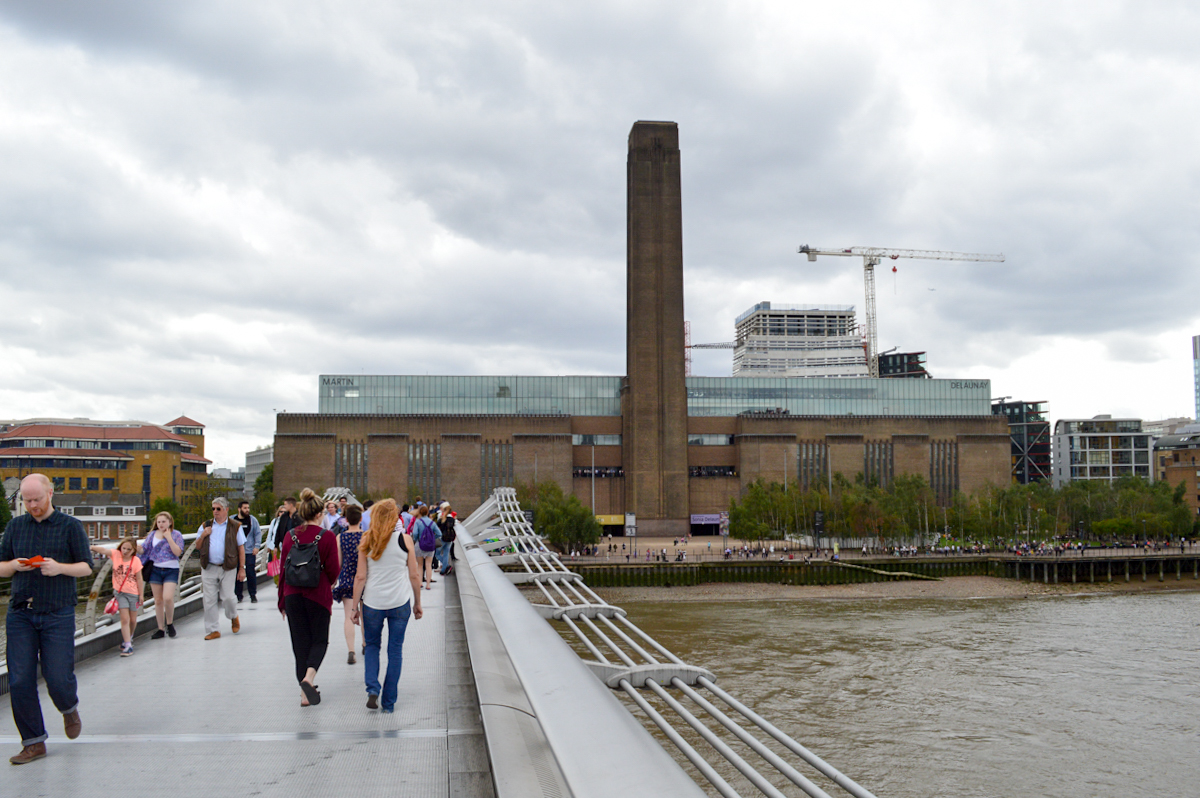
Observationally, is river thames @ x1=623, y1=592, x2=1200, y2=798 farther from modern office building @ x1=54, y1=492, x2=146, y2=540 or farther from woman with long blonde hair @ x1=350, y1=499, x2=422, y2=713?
modern office building @ x1=54, y1=492, x2=146, y2=540

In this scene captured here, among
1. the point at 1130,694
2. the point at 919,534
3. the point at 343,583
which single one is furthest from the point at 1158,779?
the point at 919,534

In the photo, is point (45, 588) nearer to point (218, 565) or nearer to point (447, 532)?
point (218, 565)

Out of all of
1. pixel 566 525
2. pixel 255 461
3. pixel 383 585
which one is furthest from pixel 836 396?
pixel 255 461

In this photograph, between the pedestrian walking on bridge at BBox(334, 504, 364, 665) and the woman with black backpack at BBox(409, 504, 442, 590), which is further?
the woman with black backpack at BBox(409, 504, 442, 590)

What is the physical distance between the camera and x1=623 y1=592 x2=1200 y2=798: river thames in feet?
62.1

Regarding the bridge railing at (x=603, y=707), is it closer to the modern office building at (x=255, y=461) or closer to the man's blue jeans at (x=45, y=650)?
the man's blue jeans at (x=45, y=650)

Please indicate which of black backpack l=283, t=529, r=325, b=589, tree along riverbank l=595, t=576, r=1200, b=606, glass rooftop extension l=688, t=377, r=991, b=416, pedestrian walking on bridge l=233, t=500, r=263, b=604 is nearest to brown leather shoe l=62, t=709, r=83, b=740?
black backpack l=283, t=529, r=325, b=589

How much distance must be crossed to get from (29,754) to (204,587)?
5.17 metres

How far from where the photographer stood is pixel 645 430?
8138 cm

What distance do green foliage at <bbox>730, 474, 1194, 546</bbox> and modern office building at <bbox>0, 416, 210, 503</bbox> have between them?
63942mm

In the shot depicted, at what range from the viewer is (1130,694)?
26375 mm

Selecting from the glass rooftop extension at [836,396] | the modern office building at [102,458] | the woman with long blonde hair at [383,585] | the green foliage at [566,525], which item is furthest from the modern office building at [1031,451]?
the woman with long blonde hair at [383,585]

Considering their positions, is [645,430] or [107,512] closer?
[645,430]

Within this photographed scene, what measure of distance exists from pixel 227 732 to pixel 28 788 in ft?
4.38
